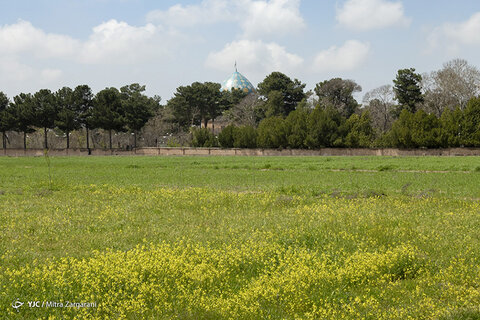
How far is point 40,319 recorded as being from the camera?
200 inches

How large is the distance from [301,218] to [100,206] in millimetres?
6451

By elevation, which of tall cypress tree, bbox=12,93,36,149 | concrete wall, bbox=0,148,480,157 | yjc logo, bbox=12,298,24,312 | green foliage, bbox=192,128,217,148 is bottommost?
yjc logo, bbox=12,298,24,312

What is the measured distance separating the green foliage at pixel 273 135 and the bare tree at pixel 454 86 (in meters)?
23.2

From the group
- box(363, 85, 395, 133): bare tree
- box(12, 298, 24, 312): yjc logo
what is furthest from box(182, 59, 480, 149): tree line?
box(12, 298, 24, 312): yjc logo

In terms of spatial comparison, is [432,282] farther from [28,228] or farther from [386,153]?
[386,153]

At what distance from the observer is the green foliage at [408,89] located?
232 feet

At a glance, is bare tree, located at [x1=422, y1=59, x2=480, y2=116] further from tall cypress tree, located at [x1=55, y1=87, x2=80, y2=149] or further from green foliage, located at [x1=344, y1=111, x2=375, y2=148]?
tall cypress tree, located at [x1=55, y1=87, x2=80, y2=149]

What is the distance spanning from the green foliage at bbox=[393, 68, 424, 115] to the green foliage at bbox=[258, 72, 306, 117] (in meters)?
22.6

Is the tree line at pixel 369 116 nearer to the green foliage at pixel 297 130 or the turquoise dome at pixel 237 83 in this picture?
the green foliage at pixel 297 130

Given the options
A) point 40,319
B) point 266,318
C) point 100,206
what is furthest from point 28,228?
point 266,318

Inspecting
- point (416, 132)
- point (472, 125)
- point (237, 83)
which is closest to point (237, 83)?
point (237, 83)

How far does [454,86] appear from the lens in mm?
66375

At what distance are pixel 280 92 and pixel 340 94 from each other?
11477mm

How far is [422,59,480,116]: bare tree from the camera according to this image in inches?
2594
